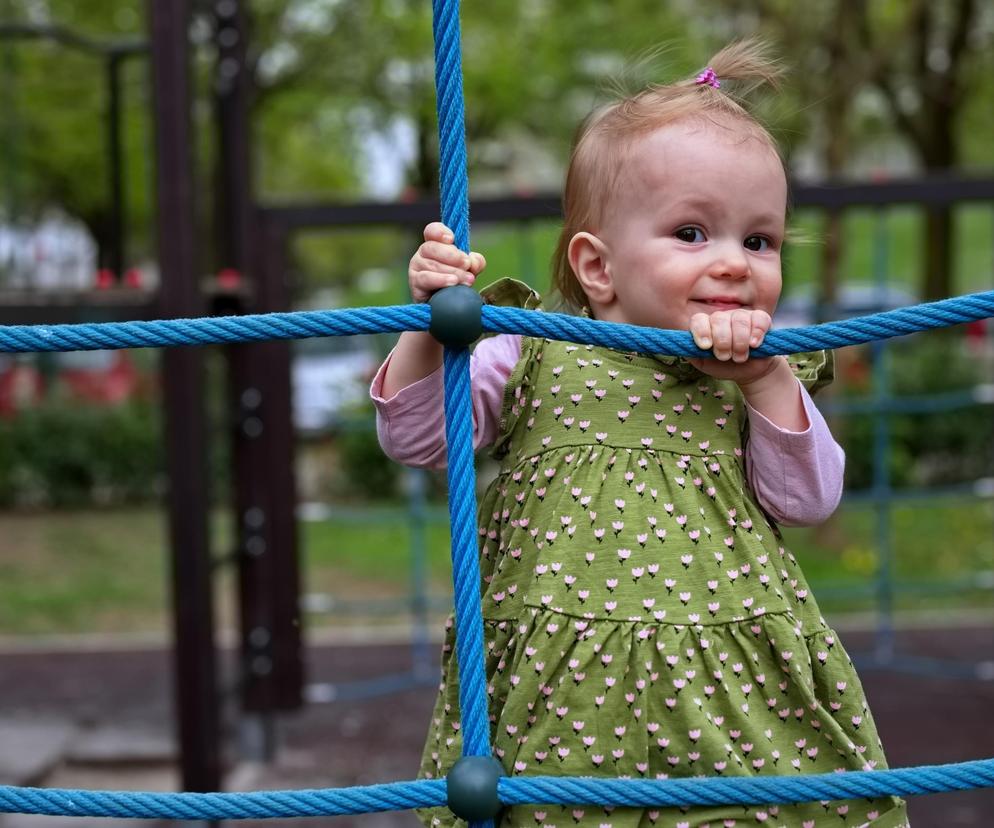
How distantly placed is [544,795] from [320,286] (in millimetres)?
11818

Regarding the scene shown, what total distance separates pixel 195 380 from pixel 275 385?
986 millimetres

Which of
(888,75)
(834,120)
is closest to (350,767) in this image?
(834,120)

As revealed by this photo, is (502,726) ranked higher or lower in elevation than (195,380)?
lower

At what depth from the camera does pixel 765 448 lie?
1.52m

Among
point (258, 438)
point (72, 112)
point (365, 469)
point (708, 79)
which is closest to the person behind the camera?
point (708, 79)

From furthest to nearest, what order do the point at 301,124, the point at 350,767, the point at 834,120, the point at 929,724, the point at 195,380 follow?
the point at 301,124 < the point at 834,120 < the point at 929,724 < the point at 350,767 < the point at 195,380

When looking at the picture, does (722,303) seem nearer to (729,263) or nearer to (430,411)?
(729,263)

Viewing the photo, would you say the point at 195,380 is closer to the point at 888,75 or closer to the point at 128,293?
the point at 128,293

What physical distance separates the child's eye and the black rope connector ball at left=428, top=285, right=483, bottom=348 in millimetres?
251

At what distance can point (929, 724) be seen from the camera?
4641 mm

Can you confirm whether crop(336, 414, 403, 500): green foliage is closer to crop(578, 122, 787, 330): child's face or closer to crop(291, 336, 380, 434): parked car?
crop(291, 336, 380, 434): parked car

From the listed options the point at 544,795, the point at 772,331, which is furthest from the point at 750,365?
the point at 544,795

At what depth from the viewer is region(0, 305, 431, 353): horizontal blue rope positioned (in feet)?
4.74

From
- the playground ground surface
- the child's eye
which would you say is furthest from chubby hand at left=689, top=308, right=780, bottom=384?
the playground ground surface
